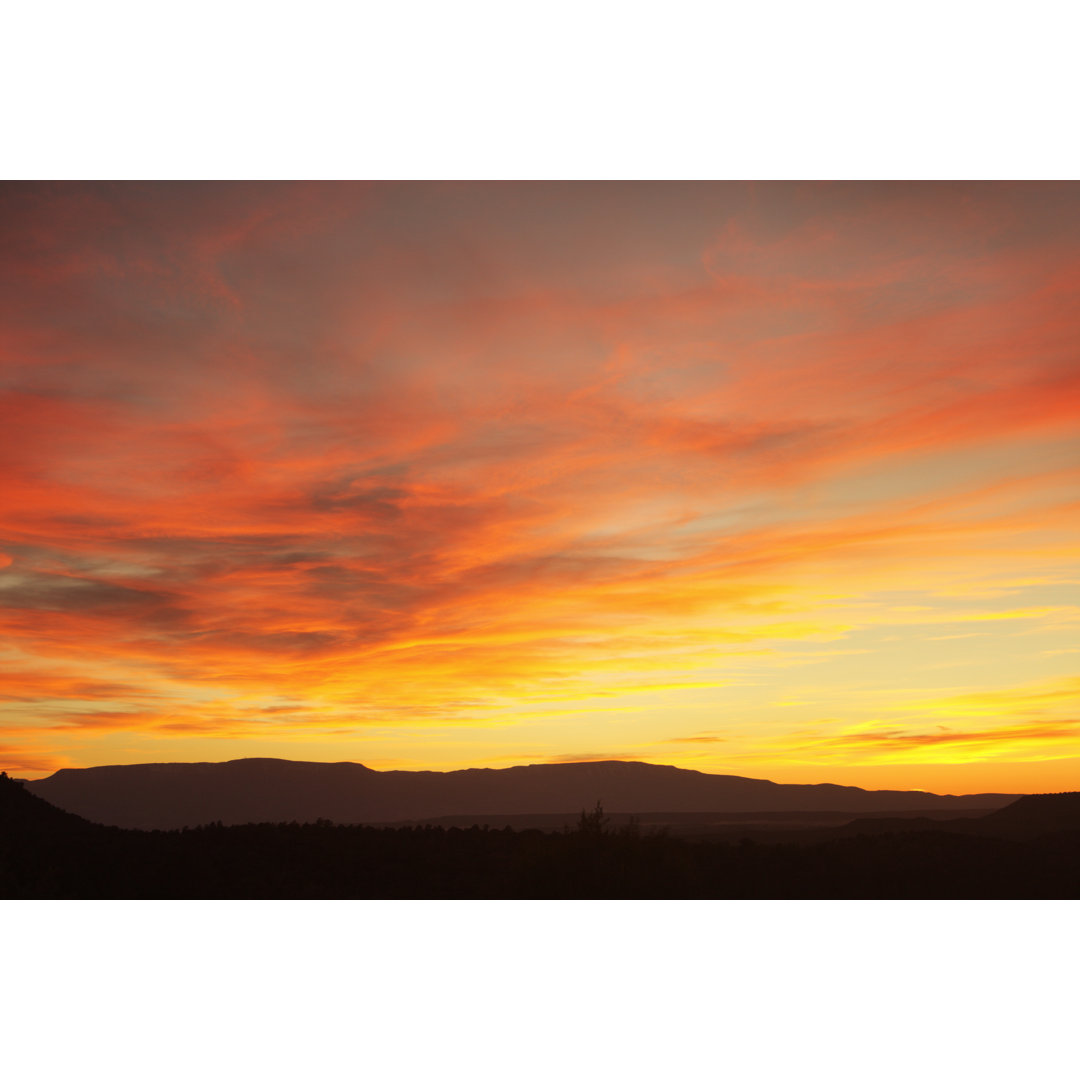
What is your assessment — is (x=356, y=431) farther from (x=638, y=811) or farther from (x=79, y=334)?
(x=638, y=811)

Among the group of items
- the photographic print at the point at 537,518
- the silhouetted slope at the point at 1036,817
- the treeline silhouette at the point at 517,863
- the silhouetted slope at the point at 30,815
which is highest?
the photographic print at the point at 537,518

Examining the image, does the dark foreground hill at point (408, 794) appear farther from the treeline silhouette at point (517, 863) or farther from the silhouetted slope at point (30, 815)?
the treeline silhouette at point (517, 863)

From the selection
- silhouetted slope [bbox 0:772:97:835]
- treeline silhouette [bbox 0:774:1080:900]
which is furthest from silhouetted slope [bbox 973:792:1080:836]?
silhouetted slope [bbox 0:772:97:835]

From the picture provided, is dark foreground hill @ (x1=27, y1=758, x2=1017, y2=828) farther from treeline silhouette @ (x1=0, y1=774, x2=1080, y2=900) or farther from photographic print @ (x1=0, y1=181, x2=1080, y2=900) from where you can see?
treeline silhouette @ (x1=0, y1=774, x2=1080, y2=900)

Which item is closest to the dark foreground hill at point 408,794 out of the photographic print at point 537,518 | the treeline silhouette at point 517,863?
the photographic print at point 537,518

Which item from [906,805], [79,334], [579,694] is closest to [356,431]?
[79,334]
